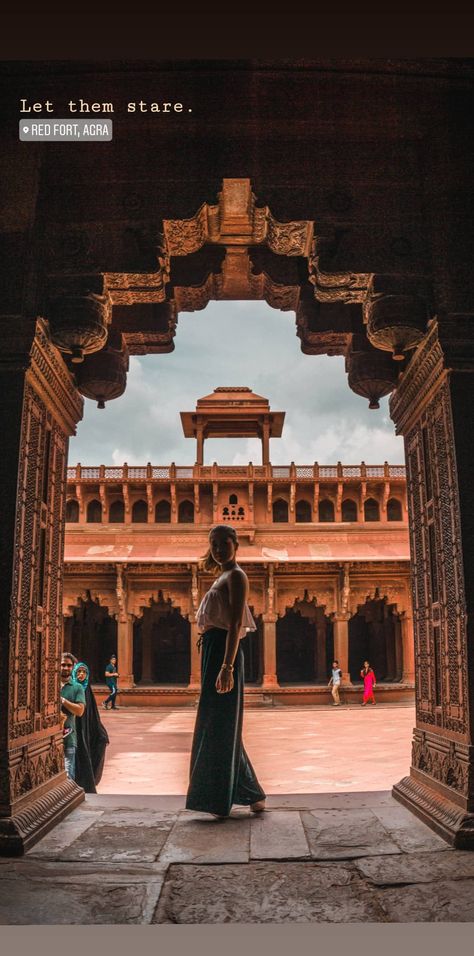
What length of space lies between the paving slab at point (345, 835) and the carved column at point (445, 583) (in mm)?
257

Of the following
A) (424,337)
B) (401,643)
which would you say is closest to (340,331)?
(424,337)

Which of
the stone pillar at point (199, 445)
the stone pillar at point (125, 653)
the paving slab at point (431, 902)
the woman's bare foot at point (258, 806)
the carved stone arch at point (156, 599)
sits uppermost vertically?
the stone pillar at point (199, 445)

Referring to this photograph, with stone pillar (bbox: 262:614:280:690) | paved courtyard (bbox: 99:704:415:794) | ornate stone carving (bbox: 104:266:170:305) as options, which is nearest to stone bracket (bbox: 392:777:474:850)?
ornate stone carving (bbox: 104:266:170:305)

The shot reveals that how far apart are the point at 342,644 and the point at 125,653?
20.4 ft

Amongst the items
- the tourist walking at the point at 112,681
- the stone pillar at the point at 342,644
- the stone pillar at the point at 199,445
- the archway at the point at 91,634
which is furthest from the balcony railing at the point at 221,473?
the tourist walking at the point at 112,681

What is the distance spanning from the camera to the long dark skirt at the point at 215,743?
368 centimetres

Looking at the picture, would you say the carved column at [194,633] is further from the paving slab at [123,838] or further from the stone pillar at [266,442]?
the paving slab at [123,838]

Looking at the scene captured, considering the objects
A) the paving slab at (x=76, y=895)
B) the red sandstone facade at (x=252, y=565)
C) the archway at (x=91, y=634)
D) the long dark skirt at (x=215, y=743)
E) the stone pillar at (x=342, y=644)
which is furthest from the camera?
the archway at (x=91, y=634)

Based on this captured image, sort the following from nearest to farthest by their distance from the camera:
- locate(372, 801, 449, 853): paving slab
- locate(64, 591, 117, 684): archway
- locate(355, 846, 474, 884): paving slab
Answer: locate(355, 846, 474, 884): paving slab
locate(372, 801, 449, 853): paving slab
locate(64, 591, 117, 684): archway

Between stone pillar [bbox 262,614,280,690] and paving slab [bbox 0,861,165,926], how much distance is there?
60.4 ft

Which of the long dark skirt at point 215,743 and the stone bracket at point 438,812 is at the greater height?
the long dark skirt at point 215,743

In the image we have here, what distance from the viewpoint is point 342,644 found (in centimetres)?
2169

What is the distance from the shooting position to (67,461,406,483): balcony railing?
84.3 ft

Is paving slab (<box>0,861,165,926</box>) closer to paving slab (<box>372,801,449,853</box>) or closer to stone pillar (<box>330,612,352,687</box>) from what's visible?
paving slab (<box>372,801,449,853</box>)
